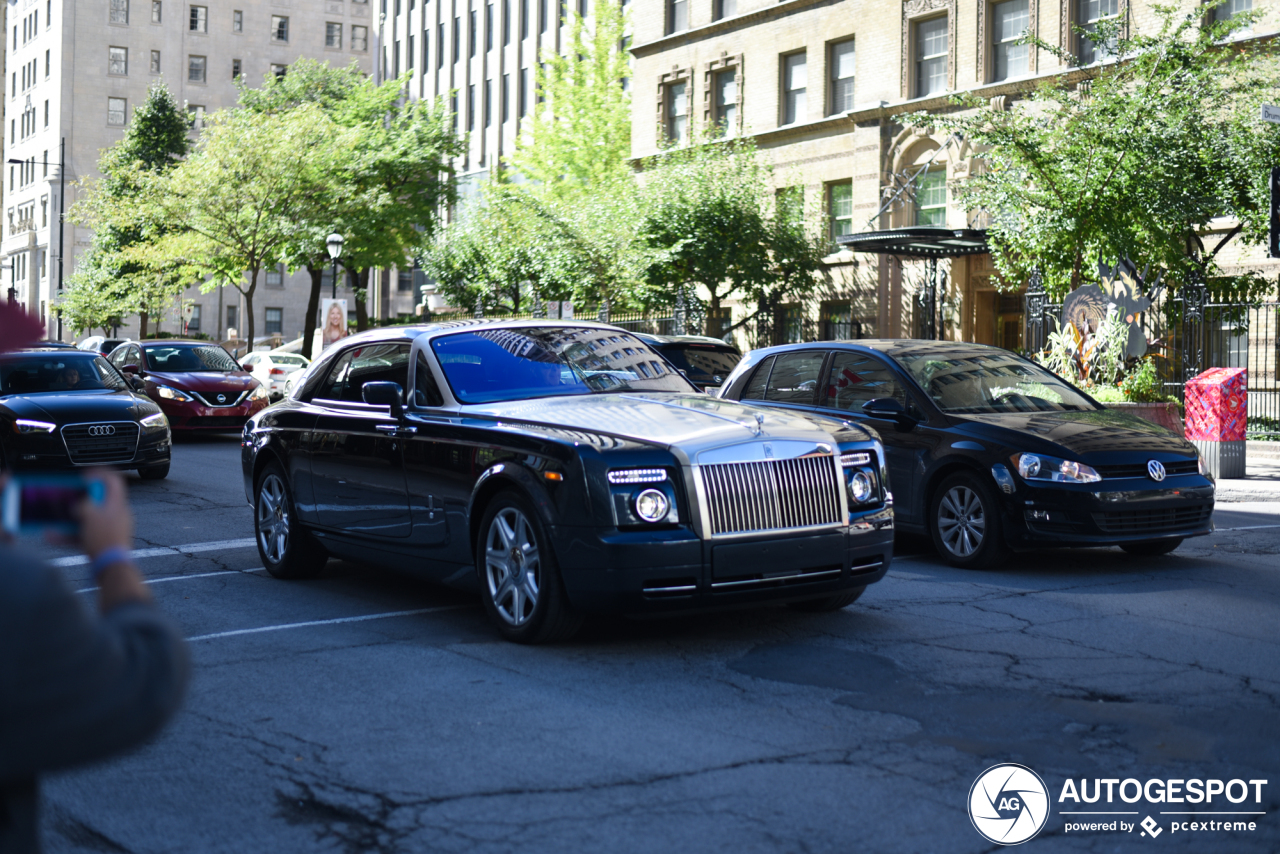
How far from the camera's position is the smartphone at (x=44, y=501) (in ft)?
6.17

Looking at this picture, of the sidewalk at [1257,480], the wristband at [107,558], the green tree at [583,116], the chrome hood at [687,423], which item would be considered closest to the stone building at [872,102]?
the green tree at [583,116]

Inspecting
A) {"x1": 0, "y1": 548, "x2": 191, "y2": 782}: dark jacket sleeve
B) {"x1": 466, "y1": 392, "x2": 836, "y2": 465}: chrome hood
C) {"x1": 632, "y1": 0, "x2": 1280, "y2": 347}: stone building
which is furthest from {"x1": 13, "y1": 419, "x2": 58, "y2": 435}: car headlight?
{"x1": 632, "y1": 0, "x2": 1280, "y2": 347}: stone building

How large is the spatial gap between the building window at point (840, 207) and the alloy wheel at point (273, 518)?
28.3 metres

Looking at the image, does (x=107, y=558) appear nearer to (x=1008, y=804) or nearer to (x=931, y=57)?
(x=1008, y=804)

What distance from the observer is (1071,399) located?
1066cm

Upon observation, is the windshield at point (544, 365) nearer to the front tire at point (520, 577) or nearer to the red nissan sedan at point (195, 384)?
the front tire at point (520, 577)

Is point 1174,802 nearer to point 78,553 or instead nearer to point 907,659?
point 907,659

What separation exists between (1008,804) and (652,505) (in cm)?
241

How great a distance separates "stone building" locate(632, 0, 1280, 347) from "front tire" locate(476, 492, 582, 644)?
25499 mm

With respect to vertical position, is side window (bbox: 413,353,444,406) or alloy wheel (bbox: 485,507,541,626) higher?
side window (bbox: 413,353,444,406)

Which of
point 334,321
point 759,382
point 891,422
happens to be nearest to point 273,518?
point 759,382

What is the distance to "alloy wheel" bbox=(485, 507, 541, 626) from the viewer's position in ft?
21.9

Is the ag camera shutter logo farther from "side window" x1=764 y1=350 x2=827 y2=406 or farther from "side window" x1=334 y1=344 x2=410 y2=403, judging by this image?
"side window" x1=764 y1=350 x2=827 y2=406

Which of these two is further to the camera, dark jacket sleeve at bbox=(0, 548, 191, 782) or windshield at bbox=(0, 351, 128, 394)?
windshield at bbox=(0, 351, 128, 394)
